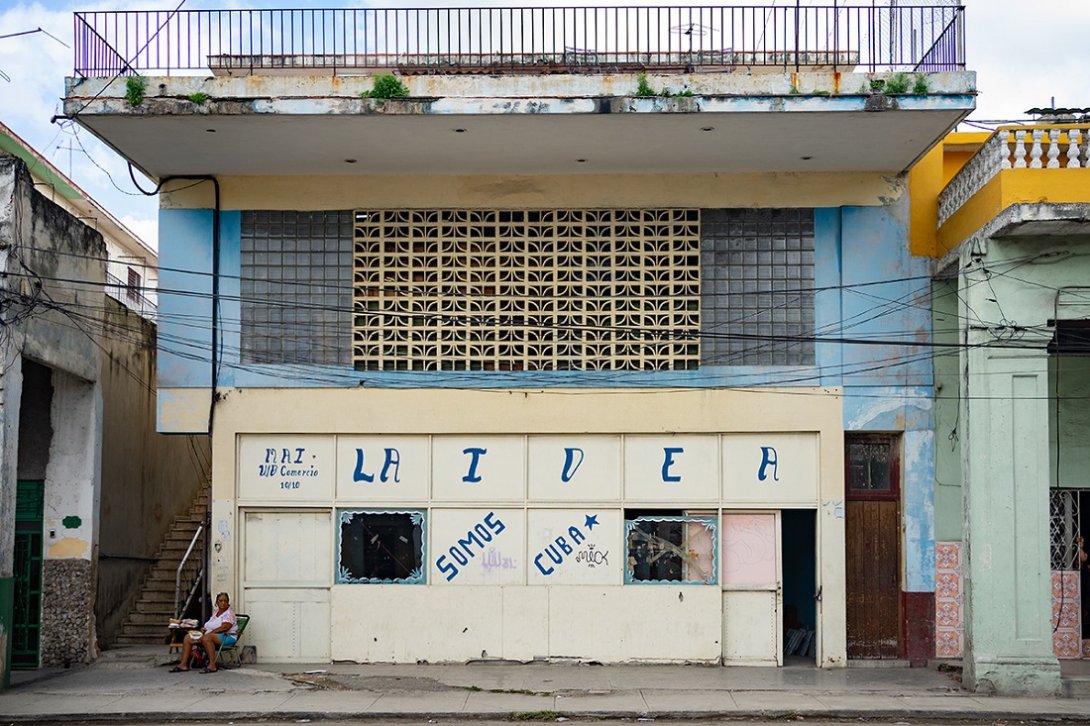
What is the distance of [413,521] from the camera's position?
53.0ft

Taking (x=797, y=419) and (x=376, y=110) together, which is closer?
(x=376, y=110)

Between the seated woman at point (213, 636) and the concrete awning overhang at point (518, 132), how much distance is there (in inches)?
212

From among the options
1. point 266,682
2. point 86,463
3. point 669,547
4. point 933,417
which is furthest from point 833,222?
point 86,463

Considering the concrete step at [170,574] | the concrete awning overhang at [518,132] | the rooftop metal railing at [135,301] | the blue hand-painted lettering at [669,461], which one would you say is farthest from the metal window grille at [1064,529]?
the rooftop metal railing at [135,301]

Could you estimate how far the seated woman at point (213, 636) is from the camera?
15141 mm

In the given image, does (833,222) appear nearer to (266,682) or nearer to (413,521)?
(413,521)

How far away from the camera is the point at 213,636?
1518cm

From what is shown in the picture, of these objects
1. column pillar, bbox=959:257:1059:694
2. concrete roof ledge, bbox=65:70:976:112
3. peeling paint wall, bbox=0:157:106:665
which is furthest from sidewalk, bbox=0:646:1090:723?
concrete roof ledge, bbox=65:70:976:112

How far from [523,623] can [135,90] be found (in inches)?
304

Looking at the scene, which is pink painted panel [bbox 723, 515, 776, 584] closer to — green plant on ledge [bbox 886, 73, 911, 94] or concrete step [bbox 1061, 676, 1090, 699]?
concrete step [bbox 1061, 676, 1090, 699]

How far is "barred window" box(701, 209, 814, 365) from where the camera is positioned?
16.1 m

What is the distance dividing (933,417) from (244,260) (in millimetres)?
8843

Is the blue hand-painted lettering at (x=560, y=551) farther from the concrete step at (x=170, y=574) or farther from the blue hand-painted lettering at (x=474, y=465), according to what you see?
the concrete step at (x=170, y=574)

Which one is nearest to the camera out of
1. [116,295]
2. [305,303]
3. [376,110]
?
[376,110]
